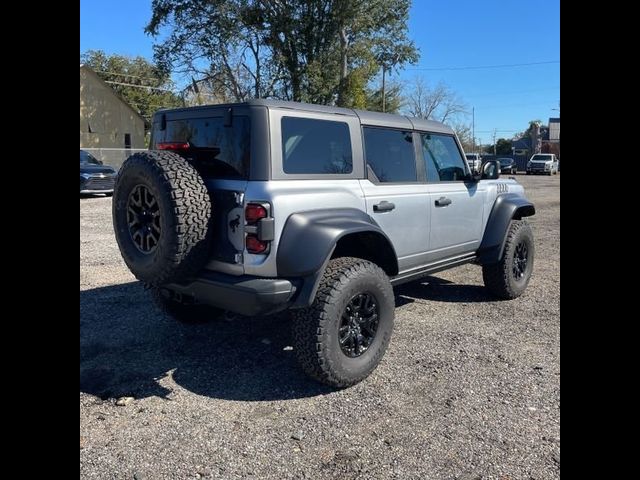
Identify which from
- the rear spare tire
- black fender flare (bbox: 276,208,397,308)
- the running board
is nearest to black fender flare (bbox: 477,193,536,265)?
the running board

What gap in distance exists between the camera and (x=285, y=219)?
327 centimetres

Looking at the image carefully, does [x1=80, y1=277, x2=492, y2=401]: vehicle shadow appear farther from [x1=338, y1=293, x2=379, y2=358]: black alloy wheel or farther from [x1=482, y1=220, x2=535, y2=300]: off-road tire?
[x1=482, y1=220, x2=535, y2=300]: off-road tire

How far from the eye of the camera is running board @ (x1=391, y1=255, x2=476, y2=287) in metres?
4.34

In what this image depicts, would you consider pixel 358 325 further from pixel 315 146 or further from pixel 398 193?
pixel 315 146

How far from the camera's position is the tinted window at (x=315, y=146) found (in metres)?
3.50

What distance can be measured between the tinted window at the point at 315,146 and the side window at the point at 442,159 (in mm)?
1143

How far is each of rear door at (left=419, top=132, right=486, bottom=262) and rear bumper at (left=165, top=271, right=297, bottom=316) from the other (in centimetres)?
185

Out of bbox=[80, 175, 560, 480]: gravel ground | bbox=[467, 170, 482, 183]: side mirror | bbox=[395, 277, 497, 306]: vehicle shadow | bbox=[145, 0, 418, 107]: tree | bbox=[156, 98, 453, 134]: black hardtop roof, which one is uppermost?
bbox=[145, 0, 418, 107]: tree

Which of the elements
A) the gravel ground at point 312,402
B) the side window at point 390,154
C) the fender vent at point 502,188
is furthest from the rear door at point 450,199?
the gravel ground at point 312,402

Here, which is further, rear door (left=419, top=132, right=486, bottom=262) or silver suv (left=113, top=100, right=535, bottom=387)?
rear door (left=419, top=132, right=486, bottom=262)

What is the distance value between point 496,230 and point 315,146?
2578mm
